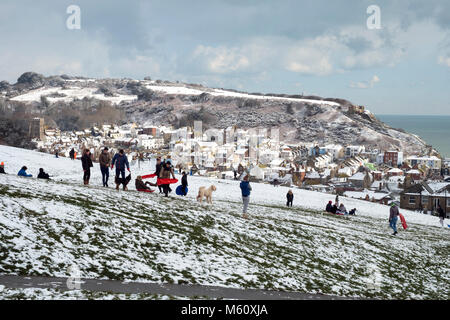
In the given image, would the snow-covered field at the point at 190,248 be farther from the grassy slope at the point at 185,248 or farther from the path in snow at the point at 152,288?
the path in snow at the point at 152,288

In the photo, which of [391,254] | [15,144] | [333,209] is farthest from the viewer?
[15,144]

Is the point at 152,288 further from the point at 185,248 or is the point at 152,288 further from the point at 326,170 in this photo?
the point at 326,170

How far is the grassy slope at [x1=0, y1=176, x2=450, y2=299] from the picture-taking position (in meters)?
11.7

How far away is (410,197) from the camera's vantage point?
6875 cm

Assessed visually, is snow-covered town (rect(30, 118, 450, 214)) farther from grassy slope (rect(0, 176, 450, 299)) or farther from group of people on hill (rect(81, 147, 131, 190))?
grassy slope (rect(0, 176, 450, 299))

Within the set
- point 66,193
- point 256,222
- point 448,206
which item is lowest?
point 448,206

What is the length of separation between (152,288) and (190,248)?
3478 millimetres

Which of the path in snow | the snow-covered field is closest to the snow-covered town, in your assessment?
the snow-covered field

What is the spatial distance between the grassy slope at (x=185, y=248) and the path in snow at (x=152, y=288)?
39 centimetres

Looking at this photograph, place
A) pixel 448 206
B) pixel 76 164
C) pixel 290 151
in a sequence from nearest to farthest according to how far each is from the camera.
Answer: pixel 76 164, pixel 448 206, pixel 290 151
